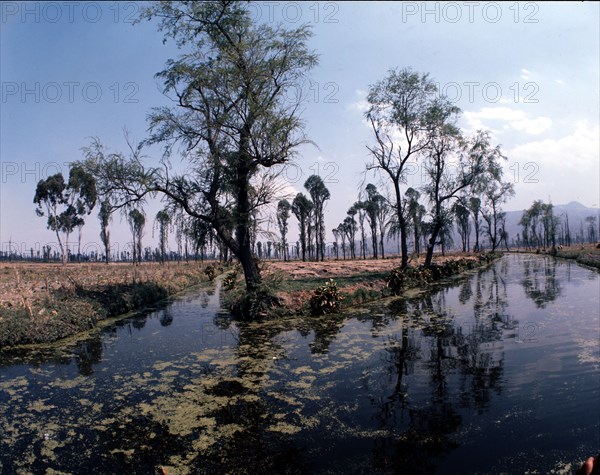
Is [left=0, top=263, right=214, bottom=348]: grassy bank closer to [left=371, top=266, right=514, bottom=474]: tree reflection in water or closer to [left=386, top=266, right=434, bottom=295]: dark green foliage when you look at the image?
[left=371, top=266, right=514, bottom=474]: tree reflection in water

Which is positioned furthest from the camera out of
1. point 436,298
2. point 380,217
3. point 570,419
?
point 380,217

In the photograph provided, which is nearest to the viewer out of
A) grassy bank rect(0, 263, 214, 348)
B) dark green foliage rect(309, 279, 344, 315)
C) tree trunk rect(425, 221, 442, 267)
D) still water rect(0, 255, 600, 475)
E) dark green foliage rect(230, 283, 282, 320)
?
still water rect(0, 255, 600, 475)

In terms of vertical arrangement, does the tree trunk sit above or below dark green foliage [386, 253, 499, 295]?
above

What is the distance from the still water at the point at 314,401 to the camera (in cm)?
508

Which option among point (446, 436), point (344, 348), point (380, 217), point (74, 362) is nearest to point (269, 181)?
point (344, 348)

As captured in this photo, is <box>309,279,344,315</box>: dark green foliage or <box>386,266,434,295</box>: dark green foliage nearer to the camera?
<box>309,279,344,315</box>: dark green foliage

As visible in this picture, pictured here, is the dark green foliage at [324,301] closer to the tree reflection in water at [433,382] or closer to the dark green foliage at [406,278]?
the tree reflection in water at [433,382]

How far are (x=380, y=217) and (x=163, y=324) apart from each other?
58648mm

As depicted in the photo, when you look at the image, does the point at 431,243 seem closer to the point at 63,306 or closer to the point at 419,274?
the point at 419,274

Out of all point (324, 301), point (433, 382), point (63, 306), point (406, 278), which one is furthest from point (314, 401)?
point (406, 278)

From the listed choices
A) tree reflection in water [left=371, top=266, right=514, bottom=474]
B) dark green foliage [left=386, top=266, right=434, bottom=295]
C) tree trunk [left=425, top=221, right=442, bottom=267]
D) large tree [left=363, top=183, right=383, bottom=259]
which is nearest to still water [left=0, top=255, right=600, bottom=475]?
tree reflection in water [left=371, top=266, right=514, bottom=474]

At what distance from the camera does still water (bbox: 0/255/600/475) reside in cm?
508

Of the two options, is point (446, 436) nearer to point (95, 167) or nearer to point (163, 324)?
point (163, 324)

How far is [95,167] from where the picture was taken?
17.7 meters
